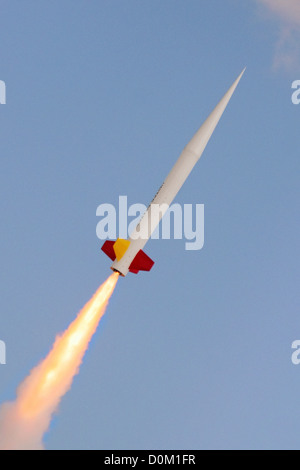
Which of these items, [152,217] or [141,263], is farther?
[141,263]

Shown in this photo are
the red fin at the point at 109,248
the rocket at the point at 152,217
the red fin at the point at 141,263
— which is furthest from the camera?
the red fin at the point at 109,248

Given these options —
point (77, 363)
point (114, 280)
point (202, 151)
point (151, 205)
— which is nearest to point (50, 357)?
point (77, 363)

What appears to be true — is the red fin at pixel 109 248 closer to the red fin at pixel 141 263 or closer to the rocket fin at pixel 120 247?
the rocket fin at pixel 120 247

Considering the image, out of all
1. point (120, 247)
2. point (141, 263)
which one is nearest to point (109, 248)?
point (120, 247)

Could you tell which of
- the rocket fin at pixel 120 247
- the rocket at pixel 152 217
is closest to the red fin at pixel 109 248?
the rocket at pixel 152 217

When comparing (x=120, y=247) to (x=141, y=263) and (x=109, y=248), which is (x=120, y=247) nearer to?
(x=109, y=248)

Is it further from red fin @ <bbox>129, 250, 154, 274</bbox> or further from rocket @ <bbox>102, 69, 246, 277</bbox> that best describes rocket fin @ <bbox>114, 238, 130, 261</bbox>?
red fin @ <bbox>129, 250, 154, 274</bbox>

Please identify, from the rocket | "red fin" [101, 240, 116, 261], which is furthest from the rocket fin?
"red fin" [101, 240, 116, 261]
